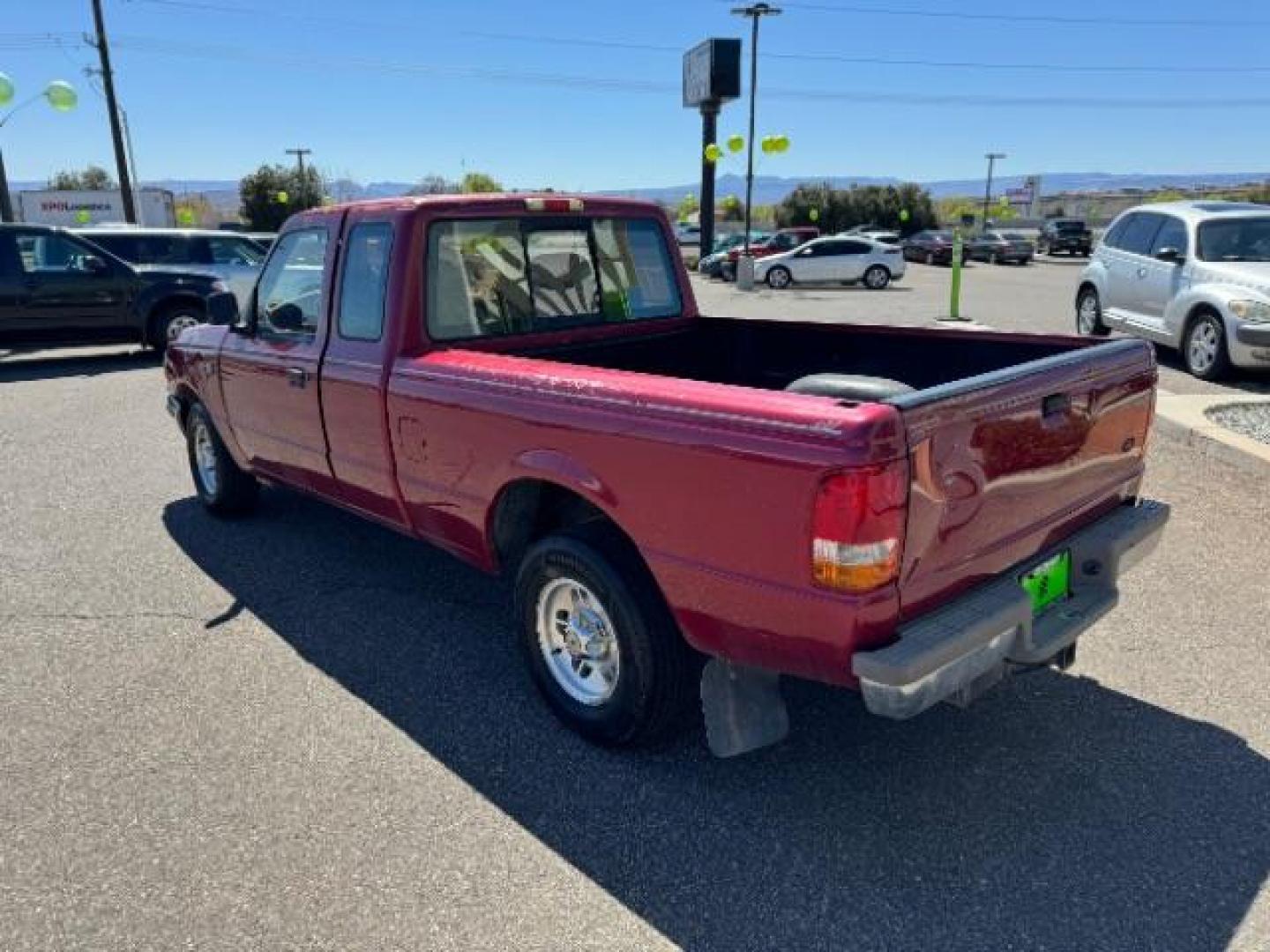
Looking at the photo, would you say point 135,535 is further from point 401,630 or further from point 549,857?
point 549,857

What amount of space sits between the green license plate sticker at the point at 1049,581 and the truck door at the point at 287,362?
3.04m

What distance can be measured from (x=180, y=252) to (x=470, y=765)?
13.6 m

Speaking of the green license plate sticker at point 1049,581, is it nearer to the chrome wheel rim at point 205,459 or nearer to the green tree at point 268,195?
the chrome wheel rim at point 205,459

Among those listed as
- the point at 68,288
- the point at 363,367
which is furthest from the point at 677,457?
the point at 68,288

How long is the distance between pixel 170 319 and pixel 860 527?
12733 millimetres

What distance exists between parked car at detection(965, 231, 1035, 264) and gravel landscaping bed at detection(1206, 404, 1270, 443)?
108 feet

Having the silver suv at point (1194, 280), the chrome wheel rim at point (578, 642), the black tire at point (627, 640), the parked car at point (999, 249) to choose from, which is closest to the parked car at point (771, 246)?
the parked car at point (999, 249)

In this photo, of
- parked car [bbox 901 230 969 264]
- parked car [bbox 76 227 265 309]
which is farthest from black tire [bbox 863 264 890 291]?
parked car [bbox 76 227 265 309]

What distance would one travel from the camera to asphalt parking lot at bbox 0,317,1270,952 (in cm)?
245

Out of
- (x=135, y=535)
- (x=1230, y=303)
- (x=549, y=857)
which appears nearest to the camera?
(x=549, y=857)

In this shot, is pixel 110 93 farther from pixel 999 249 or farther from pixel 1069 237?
pixel 1069 237

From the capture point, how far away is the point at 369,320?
3881mm

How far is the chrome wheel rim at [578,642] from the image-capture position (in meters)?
3.19

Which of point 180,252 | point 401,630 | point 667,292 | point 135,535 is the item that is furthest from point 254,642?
point 180,252
